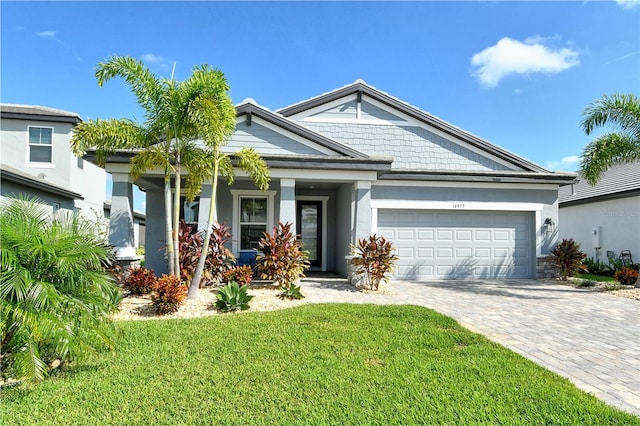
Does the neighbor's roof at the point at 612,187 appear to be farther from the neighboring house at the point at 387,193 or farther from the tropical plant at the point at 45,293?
the tropical plant at the point at 45,293

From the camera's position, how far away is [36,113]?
51.3ft

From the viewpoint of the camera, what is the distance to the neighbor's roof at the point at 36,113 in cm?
1534

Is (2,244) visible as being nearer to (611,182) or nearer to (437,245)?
(437,245)

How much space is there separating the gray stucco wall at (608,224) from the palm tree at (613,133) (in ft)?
19.0

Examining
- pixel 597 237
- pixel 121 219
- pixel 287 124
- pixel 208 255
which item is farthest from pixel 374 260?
pixel 597 237

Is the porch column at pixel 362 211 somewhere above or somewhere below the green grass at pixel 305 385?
above

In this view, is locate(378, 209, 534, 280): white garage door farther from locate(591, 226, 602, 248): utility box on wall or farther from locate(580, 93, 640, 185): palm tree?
locate(591, 226, 602, 248): utility box on wall

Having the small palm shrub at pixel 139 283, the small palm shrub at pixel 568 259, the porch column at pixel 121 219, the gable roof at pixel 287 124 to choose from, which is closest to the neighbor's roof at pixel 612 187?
the small palm shrub at pixel 568 259

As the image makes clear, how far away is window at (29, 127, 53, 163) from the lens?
52.3ft

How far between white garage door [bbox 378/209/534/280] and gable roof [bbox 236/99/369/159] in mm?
2841

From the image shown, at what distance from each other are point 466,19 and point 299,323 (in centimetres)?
1099

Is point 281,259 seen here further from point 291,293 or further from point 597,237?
point 597,237

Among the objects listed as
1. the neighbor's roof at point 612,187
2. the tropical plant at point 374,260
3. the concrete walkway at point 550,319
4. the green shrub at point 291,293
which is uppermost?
the neighbor's roof at point 612,187

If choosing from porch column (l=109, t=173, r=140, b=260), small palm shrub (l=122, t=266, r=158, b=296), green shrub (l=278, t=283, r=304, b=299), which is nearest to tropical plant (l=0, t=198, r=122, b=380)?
small palm shrub (l=122, t=266, r=158, b=296)
